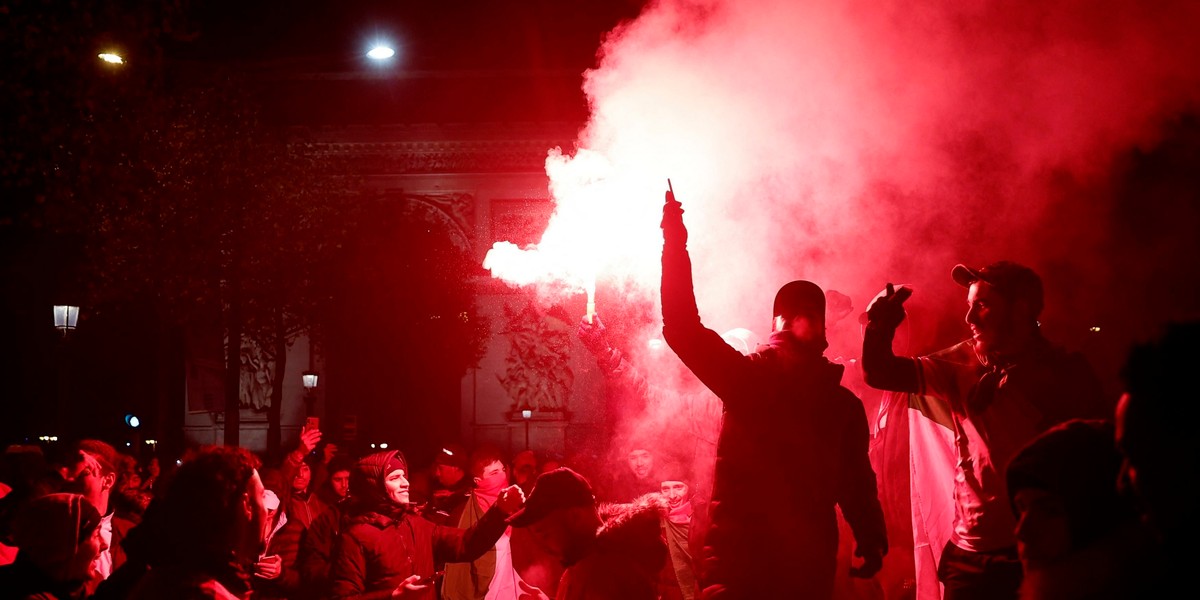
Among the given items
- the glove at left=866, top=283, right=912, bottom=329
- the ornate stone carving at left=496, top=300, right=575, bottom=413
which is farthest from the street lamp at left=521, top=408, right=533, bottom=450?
the glove at left=866, top=283, right=912, bottom=329

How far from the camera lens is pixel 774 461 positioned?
394cm

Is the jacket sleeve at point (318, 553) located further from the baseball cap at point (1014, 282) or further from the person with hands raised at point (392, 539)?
the baseball cap at point (1014, 282)

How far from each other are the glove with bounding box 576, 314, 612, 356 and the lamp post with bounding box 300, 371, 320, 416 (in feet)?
100

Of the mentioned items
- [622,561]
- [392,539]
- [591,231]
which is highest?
[591,231]

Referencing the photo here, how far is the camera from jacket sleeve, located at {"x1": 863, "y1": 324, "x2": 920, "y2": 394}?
14.2 ft

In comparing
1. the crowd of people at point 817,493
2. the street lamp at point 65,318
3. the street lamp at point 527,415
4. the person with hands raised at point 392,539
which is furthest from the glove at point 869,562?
the street lamp at point 527,415

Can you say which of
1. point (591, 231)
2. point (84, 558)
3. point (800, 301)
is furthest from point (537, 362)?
point (800, 301)

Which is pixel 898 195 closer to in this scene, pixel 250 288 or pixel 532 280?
pixel 532 280

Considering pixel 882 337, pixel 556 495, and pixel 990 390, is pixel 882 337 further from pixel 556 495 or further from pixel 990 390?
pixel 556 495

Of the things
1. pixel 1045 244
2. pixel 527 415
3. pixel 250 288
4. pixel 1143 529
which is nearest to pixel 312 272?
pixel 250 288

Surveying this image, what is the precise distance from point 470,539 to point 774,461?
2.68 m

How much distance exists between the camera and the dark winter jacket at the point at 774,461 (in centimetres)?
385

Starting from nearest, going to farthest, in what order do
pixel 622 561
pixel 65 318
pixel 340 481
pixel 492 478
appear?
pixel 622 561
pixel 340 481
pixel 492 478
pixel 65 318

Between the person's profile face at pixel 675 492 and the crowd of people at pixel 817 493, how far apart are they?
1492 millimetres
